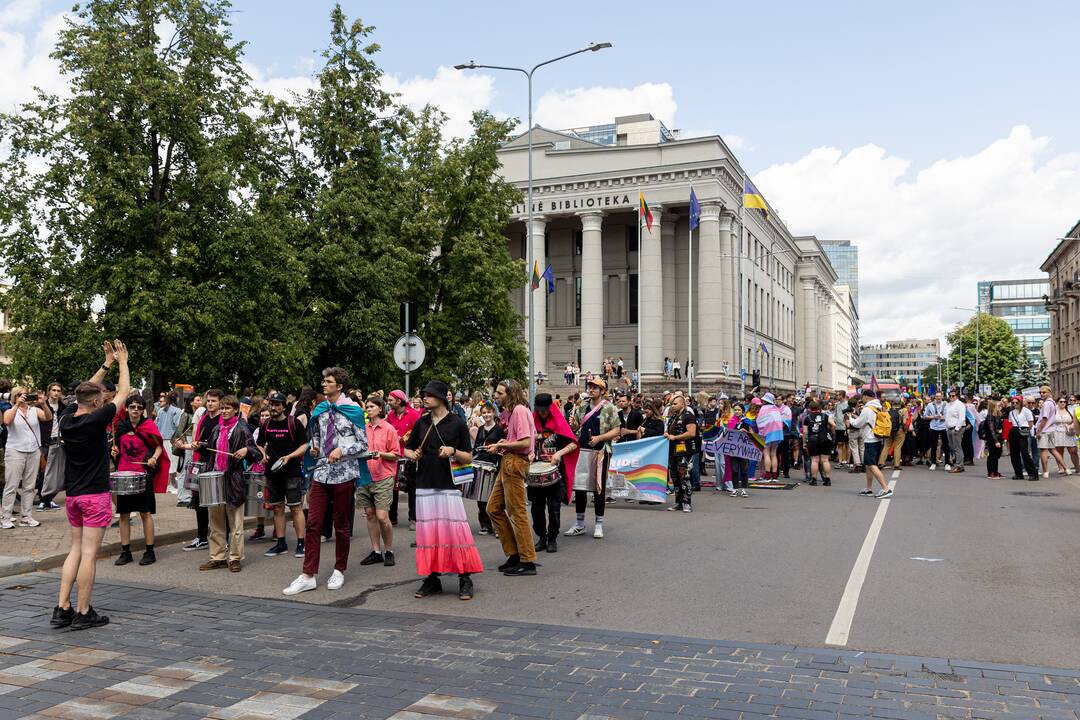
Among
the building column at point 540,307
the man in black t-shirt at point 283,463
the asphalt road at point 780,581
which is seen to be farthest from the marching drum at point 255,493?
the building column at point 540,307

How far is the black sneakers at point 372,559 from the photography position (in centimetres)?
951

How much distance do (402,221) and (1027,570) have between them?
22525 mm

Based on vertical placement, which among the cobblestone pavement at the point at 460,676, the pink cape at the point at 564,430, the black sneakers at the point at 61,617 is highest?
the pink cape at the point at 564,430

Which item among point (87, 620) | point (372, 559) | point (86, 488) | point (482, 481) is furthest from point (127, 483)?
point (482, 481)

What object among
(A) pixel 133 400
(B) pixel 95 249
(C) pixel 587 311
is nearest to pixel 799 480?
(A) pixel 133 400

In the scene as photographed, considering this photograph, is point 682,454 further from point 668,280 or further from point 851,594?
point 668,280

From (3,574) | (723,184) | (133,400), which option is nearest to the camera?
(3,574)

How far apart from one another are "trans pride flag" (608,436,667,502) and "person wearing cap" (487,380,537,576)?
5.29 metres

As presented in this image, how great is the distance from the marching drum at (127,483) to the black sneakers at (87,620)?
109 inches

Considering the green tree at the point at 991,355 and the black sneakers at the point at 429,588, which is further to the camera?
the green tree at the point at 991,355

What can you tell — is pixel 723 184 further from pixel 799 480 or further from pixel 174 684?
pixel 174 684

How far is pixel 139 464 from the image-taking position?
32.0ft

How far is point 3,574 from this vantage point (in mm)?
8617

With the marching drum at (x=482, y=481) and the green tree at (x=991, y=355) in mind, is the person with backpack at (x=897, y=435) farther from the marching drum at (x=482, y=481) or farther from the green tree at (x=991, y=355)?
the green tree at (x=991, y=355)
